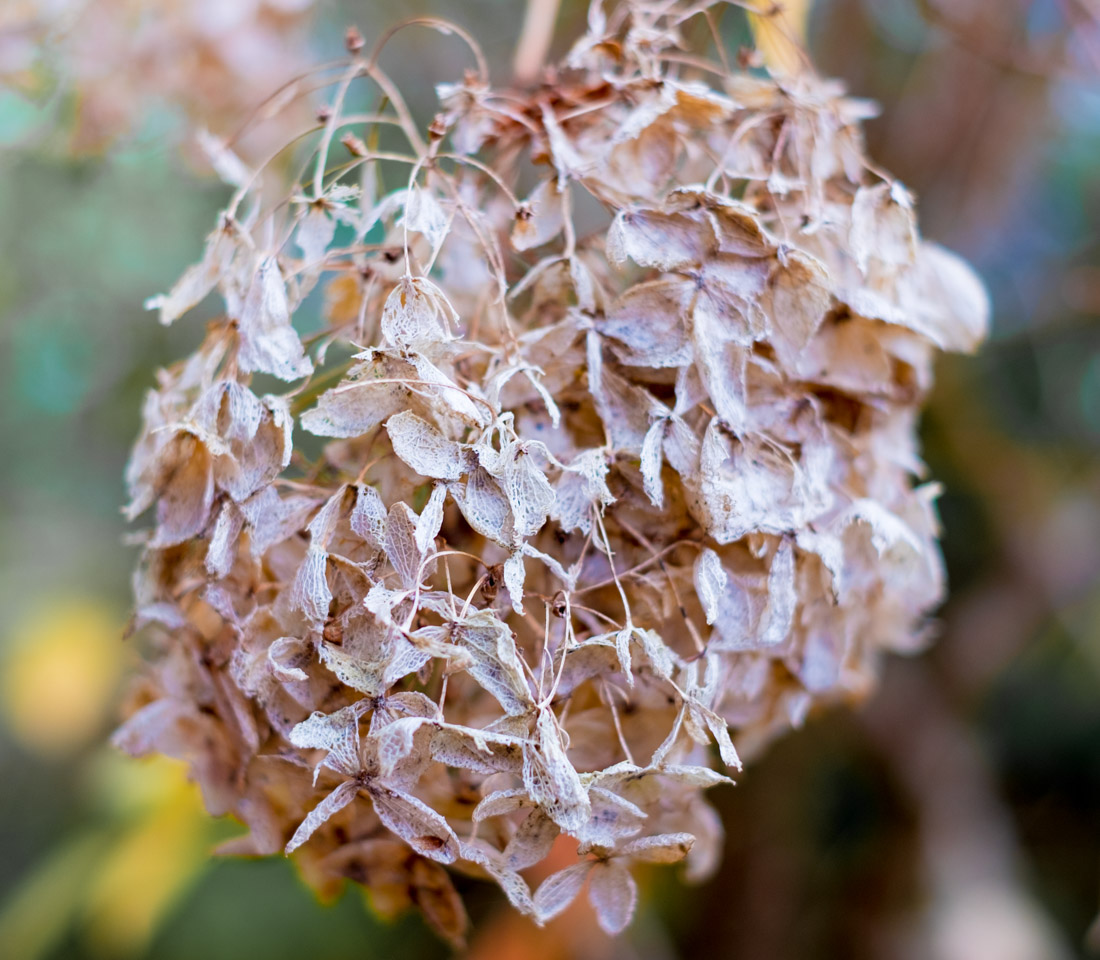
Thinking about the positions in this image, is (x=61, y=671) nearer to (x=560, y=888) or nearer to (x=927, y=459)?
(x=560, y=888)

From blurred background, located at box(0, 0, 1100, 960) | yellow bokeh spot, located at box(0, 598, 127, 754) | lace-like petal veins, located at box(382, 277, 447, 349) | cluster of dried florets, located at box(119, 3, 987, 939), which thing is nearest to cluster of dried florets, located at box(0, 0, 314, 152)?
blurred background, located at box(0, 0, 1100, 960)

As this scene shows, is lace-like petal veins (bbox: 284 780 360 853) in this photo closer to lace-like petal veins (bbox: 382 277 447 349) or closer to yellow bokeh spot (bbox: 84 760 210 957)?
lace-like petal veins (bbox: 382 277 447 349)

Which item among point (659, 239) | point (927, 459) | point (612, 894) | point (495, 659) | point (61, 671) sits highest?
point (659, 239)

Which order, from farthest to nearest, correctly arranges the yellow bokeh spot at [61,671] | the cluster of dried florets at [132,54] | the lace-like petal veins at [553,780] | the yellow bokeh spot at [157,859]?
the yellow bokeh spot at [61,671]
the yellow bokeh spot at [157,859]
the cluster of dried florets at [132,54]
the lace-like petal veins at [553,780]

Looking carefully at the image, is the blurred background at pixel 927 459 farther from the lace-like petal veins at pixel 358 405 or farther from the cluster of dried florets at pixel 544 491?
the lace-like petal veins at pixel 358 405

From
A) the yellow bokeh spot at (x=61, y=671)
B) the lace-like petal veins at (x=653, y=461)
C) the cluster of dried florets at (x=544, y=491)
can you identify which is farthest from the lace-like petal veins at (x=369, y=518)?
the yellow bokeh spot at (x=61, y=671)

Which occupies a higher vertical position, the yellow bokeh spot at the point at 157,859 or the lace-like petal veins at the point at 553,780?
the lace-like petal veins at the point at 553,780

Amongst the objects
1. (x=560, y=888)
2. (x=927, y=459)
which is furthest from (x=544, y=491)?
(x=927, y=459)
